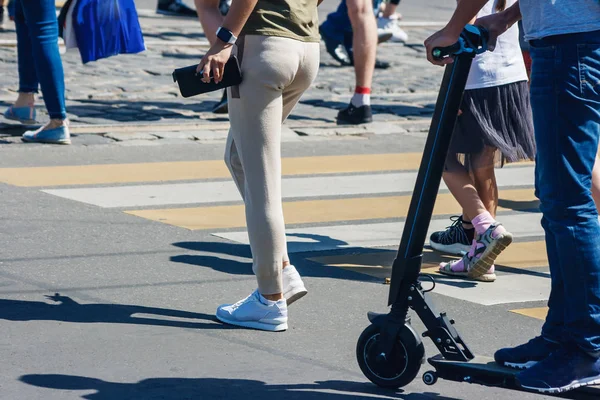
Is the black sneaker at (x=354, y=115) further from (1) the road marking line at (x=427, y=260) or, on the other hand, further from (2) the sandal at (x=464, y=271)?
(2) the sandal at (x=464, y=271)

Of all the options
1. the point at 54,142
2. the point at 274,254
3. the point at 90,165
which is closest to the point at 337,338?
the point at 274,254

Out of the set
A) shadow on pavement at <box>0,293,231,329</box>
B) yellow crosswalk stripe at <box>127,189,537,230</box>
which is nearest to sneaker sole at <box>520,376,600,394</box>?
shadow on pavement at <box>0,293,231,329</box>

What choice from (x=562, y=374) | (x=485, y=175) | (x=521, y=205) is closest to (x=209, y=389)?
(x=562, y=374)

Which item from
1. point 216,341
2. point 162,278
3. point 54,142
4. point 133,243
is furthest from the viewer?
point 54,142

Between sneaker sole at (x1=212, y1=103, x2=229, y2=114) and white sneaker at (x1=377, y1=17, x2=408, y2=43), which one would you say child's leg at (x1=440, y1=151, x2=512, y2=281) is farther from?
white sneaker at (x1=377, y1=17, x2=408, y2=43)

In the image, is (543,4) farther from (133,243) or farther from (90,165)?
(90,165)

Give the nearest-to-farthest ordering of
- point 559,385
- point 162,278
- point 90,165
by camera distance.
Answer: point 559,385
point 162,278
point 90,165

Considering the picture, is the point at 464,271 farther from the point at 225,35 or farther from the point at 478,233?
the point at 225,35

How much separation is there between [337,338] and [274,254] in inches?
14.5

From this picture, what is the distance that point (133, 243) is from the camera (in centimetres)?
564

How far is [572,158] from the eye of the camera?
3.54 metres

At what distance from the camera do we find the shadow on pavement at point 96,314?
443 centimetres

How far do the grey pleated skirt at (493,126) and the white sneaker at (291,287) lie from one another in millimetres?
1180

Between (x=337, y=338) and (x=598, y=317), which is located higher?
(x=598, y=317)
